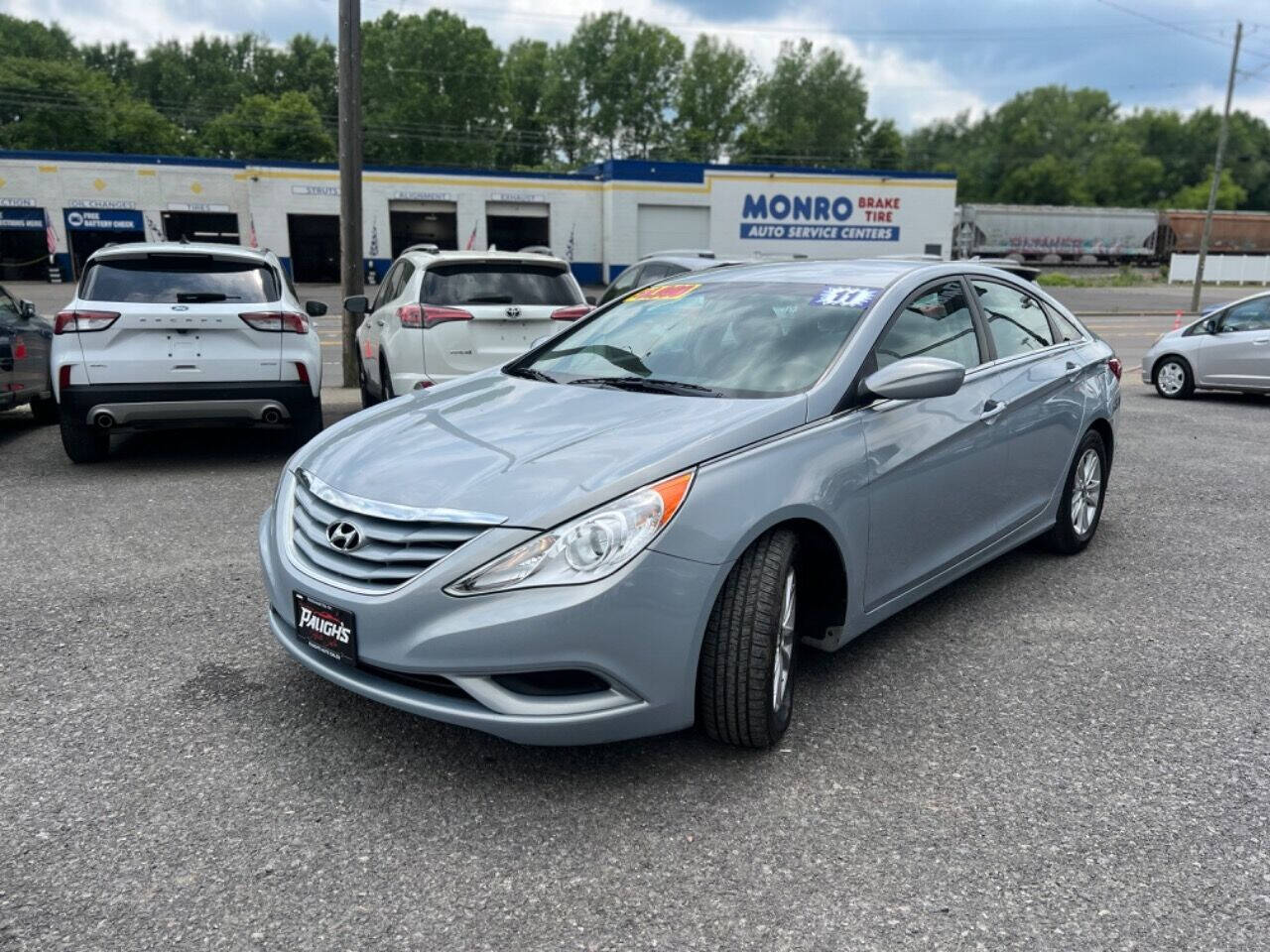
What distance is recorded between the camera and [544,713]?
2.77m

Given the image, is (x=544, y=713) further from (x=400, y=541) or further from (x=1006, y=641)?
(x=1006, y=641)

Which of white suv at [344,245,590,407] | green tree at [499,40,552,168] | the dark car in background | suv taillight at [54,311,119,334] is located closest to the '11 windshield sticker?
white suv at [344,245,590,407]

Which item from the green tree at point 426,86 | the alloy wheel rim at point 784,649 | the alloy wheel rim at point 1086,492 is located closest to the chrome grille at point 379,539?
the alloy wheel rim at point 784,649

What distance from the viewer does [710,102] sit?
94.9m

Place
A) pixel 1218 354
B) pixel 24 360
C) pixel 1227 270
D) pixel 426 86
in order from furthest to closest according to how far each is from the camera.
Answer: pixel 426 86
pixel 1227 270
pixel 1218 354
pixel 24 360

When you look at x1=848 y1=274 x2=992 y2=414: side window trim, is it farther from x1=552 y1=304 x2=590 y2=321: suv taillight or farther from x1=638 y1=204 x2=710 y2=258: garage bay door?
x1=638 y1=204 x2=710 y2=258: garage bay door

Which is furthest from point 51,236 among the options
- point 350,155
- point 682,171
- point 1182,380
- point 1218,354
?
point 1218,354

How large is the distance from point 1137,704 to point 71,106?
85.7 meters

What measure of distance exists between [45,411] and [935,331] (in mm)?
8477

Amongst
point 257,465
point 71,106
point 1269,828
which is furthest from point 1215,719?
point 71,106

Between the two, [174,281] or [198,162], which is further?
[198,162]

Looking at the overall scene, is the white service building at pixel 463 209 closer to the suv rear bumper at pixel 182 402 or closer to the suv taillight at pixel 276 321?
the suv taillight at pixel 276 321

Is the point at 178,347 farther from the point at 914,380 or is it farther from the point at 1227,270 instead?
the point at 1227,270

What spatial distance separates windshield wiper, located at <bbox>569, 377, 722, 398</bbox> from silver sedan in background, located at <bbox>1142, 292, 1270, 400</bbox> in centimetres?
1094
